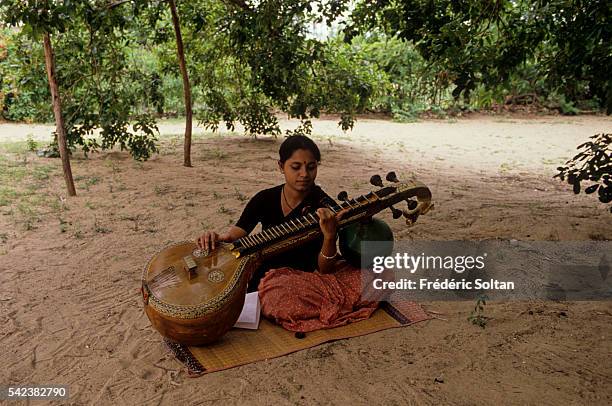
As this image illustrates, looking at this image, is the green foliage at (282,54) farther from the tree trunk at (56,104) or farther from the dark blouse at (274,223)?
the dark blouse at (274,223)

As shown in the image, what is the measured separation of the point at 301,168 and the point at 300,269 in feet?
2.00

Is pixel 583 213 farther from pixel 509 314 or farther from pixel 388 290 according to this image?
pixel 388 290

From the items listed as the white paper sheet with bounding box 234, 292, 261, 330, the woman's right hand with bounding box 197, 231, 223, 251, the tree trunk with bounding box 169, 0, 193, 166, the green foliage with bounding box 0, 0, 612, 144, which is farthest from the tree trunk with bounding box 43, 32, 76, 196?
the white paper sheet with bounding box 234, 292, 261, 330

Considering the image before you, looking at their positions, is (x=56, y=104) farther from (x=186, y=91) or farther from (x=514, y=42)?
(x=514, y=42)

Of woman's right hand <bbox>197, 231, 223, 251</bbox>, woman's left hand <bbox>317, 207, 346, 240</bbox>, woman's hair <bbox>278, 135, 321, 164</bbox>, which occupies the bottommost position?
woman's right hand <bbox>197, 231, 223, 251</bbox>

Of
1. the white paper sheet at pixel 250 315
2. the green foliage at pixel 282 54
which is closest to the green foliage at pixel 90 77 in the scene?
the green foliage at pixel 282 54

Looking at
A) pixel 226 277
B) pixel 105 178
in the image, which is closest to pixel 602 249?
pixel 226 277

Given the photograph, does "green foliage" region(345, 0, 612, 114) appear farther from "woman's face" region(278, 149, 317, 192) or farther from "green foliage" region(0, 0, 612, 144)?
"woman's face" region(278, 149, 317, 192)

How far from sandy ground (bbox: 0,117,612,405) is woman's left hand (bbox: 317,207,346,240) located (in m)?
0.59

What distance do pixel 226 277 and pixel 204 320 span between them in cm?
23

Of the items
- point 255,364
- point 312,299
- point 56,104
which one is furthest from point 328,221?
point 56,104

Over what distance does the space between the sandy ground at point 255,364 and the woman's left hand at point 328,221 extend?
59 cm

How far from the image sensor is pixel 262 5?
18.0 ft

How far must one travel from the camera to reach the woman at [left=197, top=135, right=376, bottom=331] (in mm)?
2699
